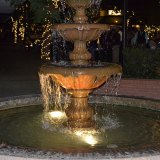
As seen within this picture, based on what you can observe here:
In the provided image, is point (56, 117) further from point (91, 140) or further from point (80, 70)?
point (80, 70)

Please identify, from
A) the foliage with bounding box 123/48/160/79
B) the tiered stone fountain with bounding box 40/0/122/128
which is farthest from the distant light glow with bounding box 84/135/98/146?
the foliage with bounding box 123/48/160/79

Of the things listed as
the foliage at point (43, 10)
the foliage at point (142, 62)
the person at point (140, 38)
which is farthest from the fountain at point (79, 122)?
the person at point (140, 38)

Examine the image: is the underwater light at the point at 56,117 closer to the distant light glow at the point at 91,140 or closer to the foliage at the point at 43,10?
the distant light glow at the point at 91,140

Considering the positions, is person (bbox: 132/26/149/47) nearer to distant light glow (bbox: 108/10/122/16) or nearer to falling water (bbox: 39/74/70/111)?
falling water (bbox: 39/74/70/111)

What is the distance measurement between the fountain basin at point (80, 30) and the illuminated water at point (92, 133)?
1.48 meters

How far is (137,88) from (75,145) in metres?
5.35

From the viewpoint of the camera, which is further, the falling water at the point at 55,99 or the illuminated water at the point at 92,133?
the falling water at the point at 55,99

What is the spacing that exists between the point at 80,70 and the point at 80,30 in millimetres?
600

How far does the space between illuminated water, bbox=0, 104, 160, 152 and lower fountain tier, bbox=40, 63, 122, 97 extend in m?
0.73

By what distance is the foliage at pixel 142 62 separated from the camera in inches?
483

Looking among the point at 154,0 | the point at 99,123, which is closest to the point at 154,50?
the point at 99,123

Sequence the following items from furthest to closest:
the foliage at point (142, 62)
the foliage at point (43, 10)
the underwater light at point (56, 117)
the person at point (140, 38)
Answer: the person at point (140, 38) → the foliage at point (142, 62) → the foliage at point (43, 10) → the underwater light at point (56, 117)

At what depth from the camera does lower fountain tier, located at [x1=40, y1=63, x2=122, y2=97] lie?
6688mm

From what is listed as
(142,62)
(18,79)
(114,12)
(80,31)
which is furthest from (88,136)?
(114,12)
